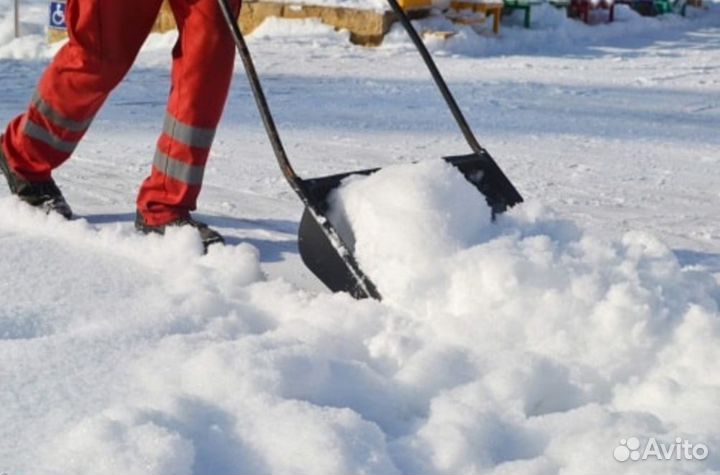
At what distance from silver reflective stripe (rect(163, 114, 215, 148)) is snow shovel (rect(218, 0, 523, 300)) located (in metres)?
0.31

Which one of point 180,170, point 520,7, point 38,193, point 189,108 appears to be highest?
point 189,108

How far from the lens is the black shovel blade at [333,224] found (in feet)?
8.52

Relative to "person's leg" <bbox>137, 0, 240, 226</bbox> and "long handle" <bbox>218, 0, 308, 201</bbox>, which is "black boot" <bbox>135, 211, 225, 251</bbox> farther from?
"long handle" <bbox>218, 0, 308, 201</bbox>

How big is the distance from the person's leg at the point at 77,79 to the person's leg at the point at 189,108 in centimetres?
12

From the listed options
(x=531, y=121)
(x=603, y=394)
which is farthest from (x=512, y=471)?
(x=531, y=121)

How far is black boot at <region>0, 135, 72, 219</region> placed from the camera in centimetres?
321

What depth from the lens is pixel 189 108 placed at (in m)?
3.05

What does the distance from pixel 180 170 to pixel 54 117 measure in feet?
1.21

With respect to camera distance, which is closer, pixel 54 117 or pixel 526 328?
pixel 526 328

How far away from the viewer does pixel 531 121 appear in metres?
5.65

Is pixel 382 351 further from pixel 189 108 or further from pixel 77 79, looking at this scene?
pixel 77 79

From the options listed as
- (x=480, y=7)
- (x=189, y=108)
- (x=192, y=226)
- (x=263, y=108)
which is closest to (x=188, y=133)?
(x=189, y=108)

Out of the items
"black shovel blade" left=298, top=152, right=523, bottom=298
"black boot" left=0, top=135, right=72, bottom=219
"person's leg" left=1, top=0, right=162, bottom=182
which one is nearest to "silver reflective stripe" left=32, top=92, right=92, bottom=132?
"person's leg" left=1, top=0, right=162, bottom=182

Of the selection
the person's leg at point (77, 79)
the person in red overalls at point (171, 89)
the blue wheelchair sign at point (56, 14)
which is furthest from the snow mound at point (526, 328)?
the blue wheelchair sign at point (56, 14)
